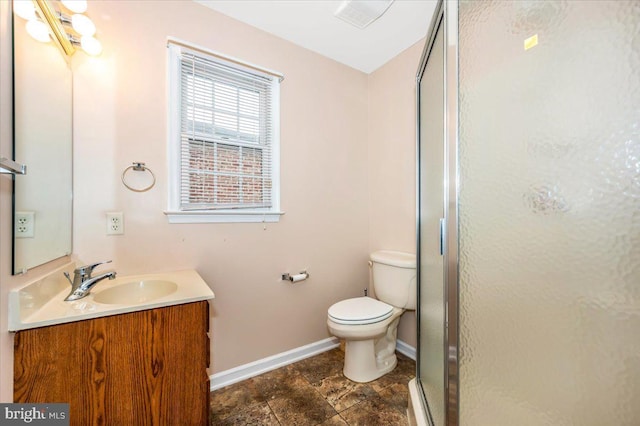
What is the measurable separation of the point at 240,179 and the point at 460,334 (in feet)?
4.94

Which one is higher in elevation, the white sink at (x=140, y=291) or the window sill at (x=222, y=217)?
the window sill at (x=222, y=217)

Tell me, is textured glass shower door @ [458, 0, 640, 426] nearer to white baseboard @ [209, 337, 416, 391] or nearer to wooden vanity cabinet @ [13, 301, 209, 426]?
wooden vanity cabinet @ [13, 301, 209, 426]

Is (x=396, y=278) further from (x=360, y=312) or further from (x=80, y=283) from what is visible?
(x=80, y=283)

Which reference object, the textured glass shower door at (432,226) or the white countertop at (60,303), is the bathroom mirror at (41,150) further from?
the textured glass shower door at (432,226)

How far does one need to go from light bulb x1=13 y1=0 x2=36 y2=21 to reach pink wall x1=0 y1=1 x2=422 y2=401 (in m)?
0.35

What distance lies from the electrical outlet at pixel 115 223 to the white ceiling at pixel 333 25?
1.39 meters

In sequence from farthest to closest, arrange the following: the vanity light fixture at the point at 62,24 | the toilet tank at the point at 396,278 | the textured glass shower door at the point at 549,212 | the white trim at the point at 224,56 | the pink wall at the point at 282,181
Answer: the toilet tank at the point at 396,278 < the white trim at the point at 224,56 < the pink wall at the point at 282,181 < the vanity light fixture at the point at 62,24 < the textured glass shower door at the point at 549,212

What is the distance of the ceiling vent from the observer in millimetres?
1605

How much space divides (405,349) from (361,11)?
7.96 feet

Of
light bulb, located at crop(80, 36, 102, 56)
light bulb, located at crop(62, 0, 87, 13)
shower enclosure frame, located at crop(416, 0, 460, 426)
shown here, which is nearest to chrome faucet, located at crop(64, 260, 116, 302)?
light bulb, located at crop(80, 36, 102, 56)

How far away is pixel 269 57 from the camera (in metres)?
1.90

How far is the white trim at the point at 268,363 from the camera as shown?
5.54 ft

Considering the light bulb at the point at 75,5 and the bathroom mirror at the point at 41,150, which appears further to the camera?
the light bulb at the point at 75,5

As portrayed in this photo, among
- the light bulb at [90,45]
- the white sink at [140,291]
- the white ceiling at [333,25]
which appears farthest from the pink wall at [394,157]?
the light bulb at [90,45]
